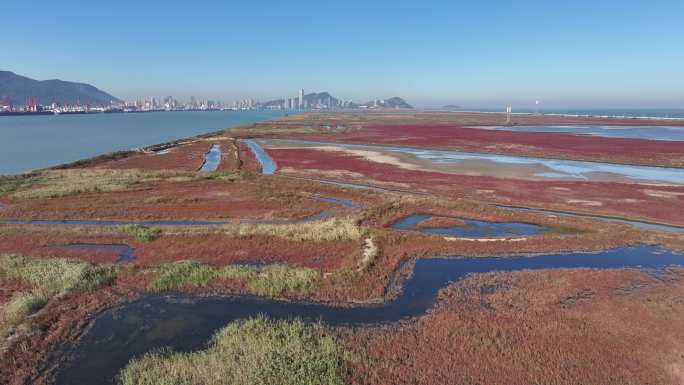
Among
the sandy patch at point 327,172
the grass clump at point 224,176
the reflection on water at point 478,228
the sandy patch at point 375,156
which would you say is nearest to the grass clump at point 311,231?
the reflection on water at point 478,228

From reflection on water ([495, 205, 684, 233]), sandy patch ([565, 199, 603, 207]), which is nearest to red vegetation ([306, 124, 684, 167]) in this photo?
sandy patch ([565, 199, 603, 207])

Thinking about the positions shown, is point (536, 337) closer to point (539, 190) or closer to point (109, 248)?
point (109, 248)

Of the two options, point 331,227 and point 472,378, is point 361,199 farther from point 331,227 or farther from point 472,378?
point 472,378

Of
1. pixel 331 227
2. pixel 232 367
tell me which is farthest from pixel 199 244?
pixel 232 367

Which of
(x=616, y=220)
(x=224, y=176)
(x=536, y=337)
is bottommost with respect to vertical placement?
(x=536, y=337)

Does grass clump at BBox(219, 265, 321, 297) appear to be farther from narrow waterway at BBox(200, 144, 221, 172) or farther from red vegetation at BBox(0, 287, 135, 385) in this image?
narrow waterway at BBox(200, 144, 221, 172)

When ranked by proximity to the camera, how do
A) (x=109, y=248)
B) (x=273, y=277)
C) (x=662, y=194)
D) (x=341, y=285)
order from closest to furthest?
(x=341, y=285) → (x=273, y=277) → (x=109, y=248) → (x=662, y=194)

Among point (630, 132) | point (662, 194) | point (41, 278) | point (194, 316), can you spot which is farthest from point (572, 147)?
point (41, 278)
